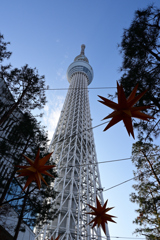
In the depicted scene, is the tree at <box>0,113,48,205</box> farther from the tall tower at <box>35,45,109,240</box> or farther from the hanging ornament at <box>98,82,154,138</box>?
the hanging ornament at <box>98,82,154,138</box>

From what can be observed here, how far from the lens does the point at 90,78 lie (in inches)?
2247

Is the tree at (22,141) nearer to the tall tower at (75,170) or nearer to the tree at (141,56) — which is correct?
the tall tower at (75,170)

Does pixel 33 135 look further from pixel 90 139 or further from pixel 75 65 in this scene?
pixel 75 65

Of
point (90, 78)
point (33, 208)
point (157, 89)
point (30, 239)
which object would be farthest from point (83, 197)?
point (90, 78)

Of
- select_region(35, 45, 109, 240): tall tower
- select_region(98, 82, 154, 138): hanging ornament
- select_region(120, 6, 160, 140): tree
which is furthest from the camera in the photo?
select_region(35, 45, 109, 240): tall tower

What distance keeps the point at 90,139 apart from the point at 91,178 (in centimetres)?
866

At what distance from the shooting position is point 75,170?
945 inches

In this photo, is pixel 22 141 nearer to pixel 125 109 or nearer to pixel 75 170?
pixel 125 109

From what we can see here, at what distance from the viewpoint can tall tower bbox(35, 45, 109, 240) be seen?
55.9 feet

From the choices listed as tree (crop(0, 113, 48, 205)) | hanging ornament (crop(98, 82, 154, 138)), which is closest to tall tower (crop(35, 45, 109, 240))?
tree (crop(0, 113, 48, 205))

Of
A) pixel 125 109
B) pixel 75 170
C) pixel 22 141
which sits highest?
pixel 75 170

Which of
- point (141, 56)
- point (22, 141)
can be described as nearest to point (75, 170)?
point (22, 141)

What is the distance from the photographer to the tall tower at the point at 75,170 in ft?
55.9

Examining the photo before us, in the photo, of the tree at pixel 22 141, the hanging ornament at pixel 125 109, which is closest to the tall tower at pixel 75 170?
the tree at pixel 22 141
